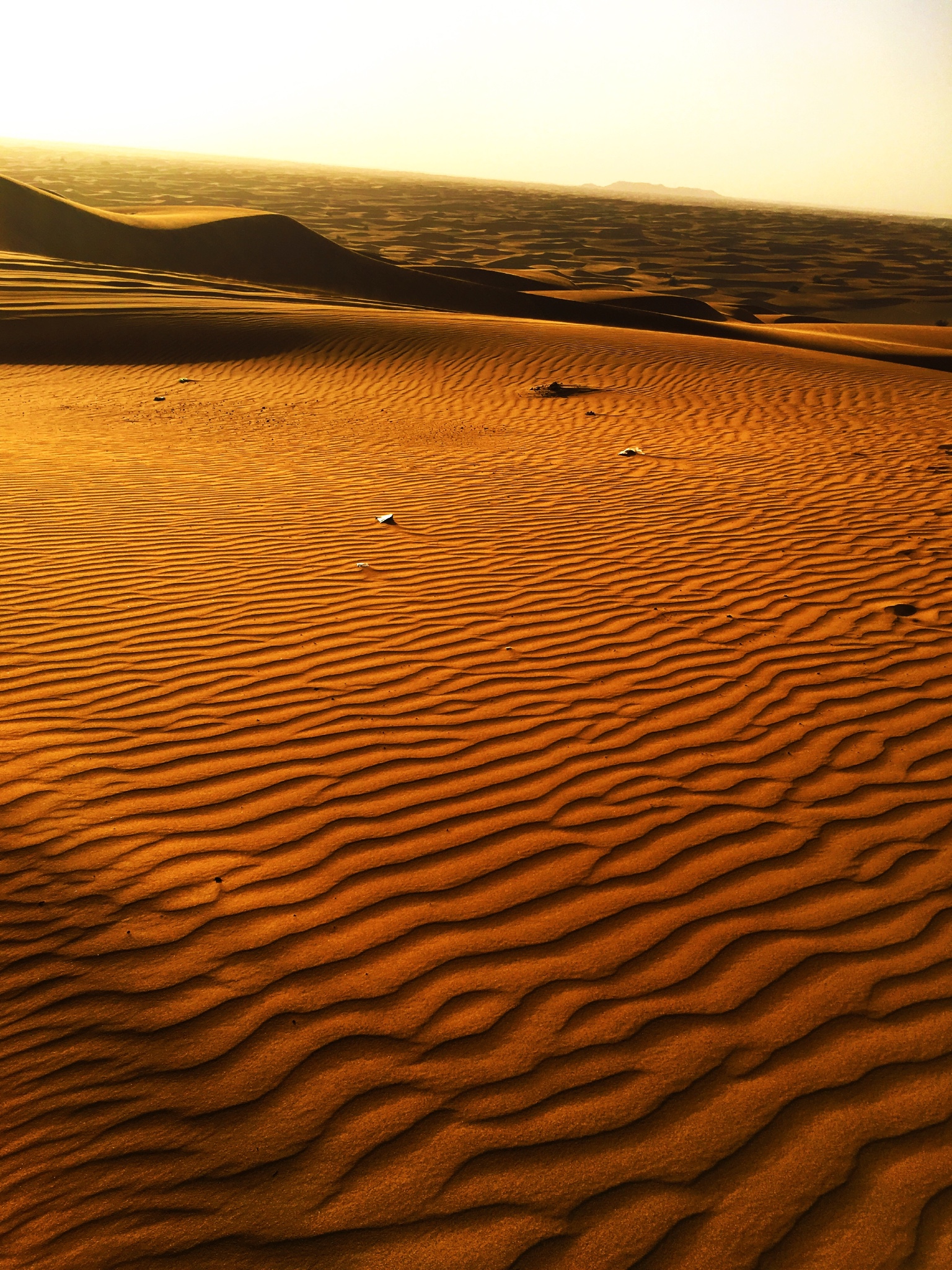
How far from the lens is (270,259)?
2994cm

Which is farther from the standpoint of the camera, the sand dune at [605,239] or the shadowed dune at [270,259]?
the sand dune at [605,239]

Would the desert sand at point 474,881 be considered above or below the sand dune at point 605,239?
below

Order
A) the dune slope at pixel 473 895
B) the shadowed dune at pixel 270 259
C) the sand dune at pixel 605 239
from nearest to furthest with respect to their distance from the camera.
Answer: the dune slope at pixel 473 895 → the shadowed dune at pixel 270 259 → the sand dune at pixel 605 239

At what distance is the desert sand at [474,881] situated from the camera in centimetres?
210

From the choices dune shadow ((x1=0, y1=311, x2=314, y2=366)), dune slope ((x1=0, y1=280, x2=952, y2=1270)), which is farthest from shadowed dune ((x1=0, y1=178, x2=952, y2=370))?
dune slope ((x1=0, y1=280, x2=952, y2=1270))

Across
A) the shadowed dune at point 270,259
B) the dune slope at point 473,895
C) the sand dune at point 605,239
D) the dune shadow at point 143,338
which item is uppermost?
the sand dune at point 605,239

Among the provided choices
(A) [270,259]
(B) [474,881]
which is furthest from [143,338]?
Result: (B) [474,881]

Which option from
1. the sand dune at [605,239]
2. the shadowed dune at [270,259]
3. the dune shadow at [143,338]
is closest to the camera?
the dune shadow at [143,338]

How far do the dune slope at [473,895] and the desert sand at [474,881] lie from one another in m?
0.01

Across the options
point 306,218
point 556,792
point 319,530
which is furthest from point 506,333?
point 306,218

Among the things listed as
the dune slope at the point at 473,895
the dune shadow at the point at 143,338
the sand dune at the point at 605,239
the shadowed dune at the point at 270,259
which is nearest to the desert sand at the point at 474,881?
the dune slope at the point at 473,895

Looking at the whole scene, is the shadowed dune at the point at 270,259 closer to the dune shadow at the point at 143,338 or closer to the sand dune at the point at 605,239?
the sand dune at the point at 605,239

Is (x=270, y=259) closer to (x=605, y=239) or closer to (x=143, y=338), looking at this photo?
(x=143, y=338)

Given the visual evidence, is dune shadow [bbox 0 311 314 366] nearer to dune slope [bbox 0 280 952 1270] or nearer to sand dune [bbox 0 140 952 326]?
dune slope [bbox 0 280 952 1270]
